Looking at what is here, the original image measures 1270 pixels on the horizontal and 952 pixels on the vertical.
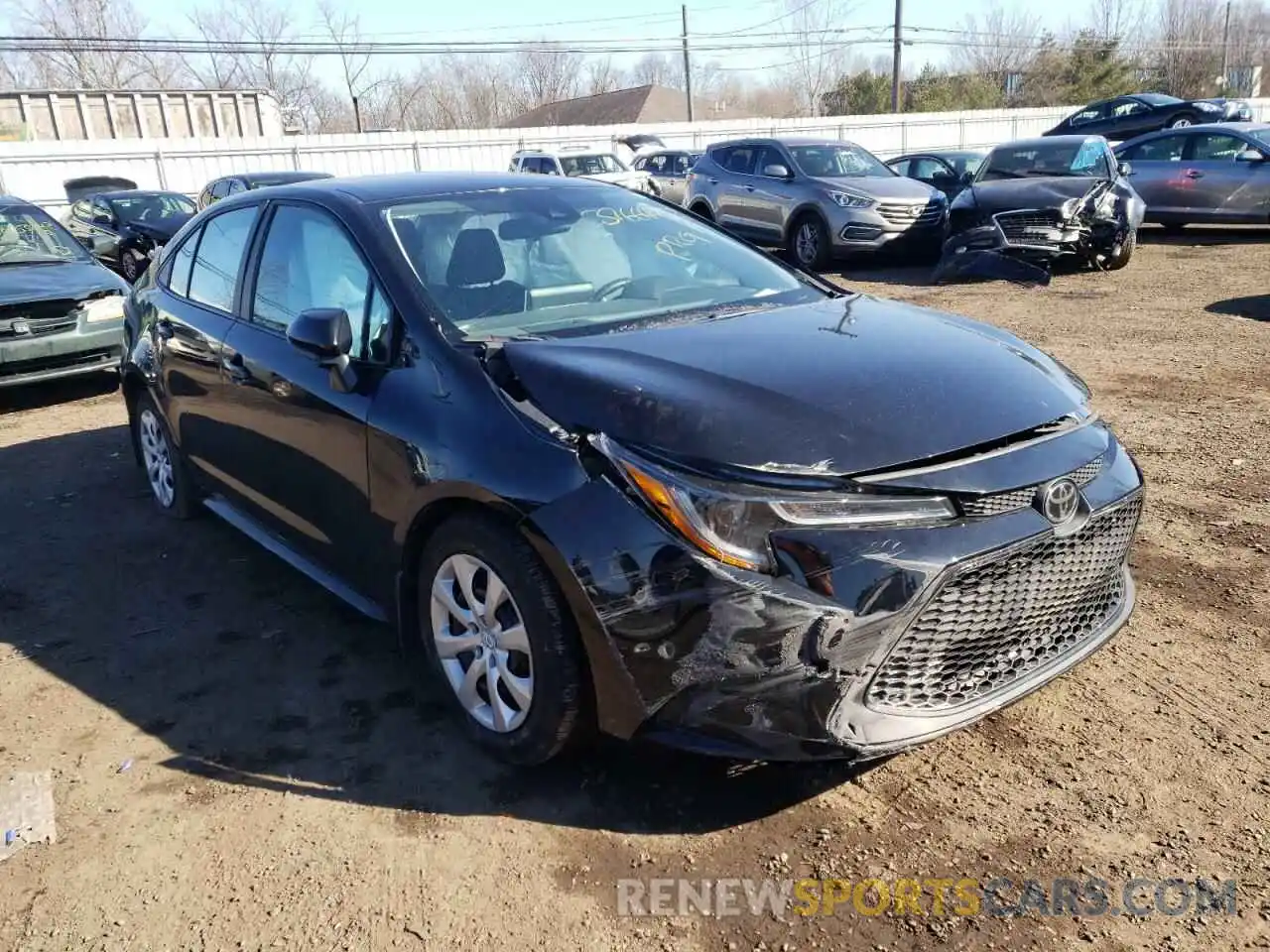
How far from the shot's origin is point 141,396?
17.5 ft

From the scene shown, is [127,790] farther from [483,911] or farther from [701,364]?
[701,364]

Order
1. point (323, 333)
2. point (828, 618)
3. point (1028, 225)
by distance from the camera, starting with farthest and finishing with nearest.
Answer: point (1028, 225) < point (323, 333) < point (828, 618)

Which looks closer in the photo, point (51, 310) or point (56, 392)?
point (51, 310)

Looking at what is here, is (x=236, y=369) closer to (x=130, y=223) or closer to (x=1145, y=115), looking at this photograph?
(x=130, y=223)

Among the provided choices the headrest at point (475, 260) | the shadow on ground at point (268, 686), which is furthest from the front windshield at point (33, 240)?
the headrest at point (475, 260)

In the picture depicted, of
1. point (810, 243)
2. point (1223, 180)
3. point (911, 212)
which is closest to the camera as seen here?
point (911, 212)

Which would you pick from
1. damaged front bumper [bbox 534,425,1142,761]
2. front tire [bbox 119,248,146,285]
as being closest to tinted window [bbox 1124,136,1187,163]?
damaged front bumper [bbox 534,425,1142,761]

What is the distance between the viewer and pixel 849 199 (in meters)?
12.7

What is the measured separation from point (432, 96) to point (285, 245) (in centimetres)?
6642

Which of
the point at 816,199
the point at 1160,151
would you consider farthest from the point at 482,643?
the point at 1160,151

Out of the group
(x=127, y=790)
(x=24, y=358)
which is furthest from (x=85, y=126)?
(x=127, y=790)

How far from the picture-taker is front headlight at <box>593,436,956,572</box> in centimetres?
235

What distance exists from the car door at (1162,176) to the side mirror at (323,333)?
13.7m

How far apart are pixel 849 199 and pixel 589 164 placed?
8.62 metres
